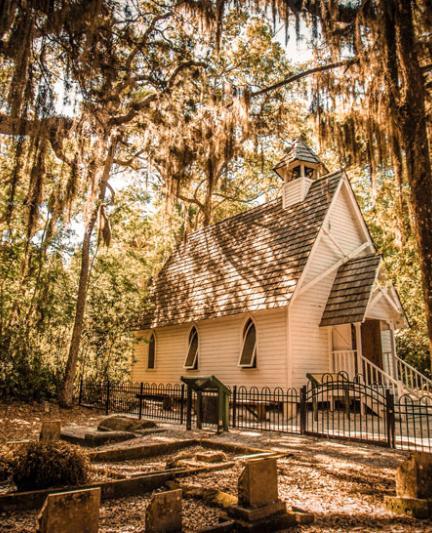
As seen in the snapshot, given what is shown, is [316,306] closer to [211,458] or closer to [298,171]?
[298,171]

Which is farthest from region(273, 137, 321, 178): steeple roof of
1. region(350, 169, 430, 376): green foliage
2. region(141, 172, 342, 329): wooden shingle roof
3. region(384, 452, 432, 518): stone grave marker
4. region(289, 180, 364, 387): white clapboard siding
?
region(384, 452, 432, 518): stone grave marker

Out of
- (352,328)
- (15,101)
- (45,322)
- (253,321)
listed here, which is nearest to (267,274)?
(253,321)

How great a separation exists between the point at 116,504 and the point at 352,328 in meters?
12.3

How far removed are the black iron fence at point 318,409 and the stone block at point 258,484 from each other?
437cm

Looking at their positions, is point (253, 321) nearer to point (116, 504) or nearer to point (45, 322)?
point (45, 322)

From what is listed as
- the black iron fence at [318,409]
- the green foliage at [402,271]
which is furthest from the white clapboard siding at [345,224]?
the black iron fence at [318,409]

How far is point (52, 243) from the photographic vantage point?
19500 mm

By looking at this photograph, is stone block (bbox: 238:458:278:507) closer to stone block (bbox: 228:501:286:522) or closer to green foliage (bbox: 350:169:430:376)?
stone block (bbox: 228:501:286:522)

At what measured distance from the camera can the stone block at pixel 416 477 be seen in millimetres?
4977

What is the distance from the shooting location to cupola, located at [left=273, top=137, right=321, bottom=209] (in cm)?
1864

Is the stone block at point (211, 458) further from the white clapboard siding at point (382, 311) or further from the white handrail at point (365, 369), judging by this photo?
the white clapboard siding at point (382, 311)

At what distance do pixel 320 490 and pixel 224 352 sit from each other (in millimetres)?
11863

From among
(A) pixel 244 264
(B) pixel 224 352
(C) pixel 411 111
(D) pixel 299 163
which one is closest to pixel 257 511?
(C) pixel 411 111

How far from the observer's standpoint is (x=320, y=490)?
5.86 metres
